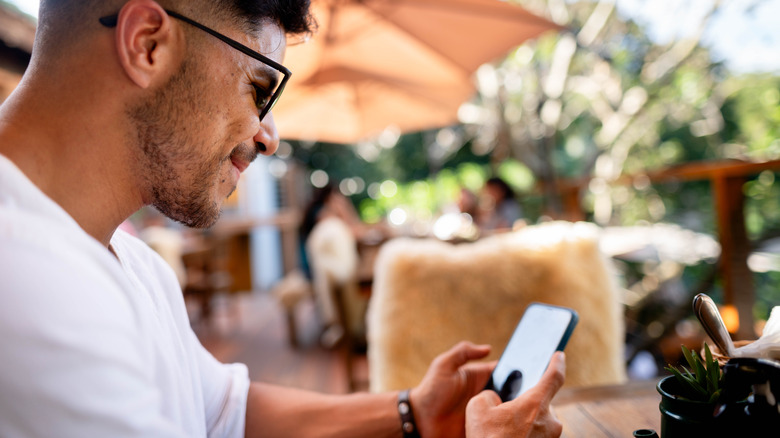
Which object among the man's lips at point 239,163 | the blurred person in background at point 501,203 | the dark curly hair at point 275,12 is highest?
the blurred person in background at point 501,203

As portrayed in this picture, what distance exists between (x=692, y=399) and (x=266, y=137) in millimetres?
876

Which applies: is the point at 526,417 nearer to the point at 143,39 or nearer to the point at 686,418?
the point at 686,418

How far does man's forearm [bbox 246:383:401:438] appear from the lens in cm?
117

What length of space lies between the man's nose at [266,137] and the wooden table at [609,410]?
32.3 inches

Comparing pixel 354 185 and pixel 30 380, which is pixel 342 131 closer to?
pixel 30 380

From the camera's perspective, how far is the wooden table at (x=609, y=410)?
979mm

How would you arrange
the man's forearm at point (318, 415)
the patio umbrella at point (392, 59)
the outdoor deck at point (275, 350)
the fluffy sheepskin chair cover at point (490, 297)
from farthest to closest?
the outdoor deck at point (275, 350), the patio umbrella at point (392, 59), the fluffy sheepskin chair cover at point (490, 297), the man's forearm at point (318, 415)

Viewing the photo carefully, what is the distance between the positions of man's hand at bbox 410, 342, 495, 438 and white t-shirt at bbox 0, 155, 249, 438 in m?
0.64

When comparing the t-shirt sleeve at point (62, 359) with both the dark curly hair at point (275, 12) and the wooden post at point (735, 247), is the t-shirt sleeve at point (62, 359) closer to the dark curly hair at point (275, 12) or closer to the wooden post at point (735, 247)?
the dark curly hair at point (275, 12)

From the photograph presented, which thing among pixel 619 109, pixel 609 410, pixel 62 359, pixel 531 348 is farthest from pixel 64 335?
pixel 619 109

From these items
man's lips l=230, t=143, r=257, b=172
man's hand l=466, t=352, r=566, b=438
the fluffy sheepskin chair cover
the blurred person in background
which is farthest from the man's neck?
the blurred person in background

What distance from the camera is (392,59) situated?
14.0 feet

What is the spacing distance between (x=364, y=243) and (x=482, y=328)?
3.50 meters

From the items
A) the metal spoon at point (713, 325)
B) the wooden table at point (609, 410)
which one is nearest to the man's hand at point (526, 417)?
the wooden table at point (609, 410)
